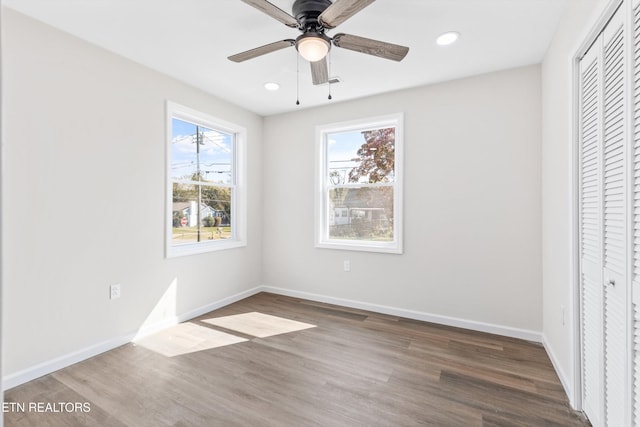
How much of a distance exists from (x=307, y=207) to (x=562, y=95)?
277 cm

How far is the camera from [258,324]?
10.7 ft

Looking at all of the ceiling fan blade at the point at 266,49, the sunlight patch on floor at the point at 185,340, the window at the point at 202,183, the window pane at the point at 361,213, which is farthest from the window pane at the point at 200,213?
the ceiling fan blade at the point at 266,49

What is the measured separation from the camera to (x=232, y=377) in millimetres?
2293

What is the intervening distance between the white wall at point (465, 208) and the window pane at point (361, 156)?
0.24m

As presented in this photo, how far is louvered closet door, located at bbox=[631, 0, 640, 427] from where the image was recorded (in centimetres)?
134

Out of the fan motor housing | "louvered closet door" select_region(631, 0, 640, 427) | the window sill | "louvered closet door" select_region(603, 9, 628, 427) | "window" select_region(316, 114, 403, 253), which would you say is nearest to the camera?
"louvered closet door" select_region(631, 0, 640, 427)

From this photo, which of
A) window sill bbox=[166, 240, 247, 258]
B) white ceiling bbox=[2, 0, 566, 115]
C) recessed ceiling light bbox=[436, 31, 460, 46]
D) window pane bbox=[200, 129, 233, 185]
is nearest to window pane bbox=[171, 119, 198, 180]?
window pane bbox=[200, 129, 233, 185]

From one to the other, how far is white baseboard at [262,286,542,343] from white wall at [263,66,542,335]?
0.12 feet

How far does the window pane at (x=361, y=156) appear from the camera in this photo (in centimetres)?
365

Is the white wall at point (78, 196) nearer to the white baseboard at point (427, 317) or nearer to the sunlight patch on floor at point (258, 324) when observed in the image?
the sunlight patch on floor at point (258, 324)

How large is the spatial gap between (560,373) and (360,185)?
2491 millimetres

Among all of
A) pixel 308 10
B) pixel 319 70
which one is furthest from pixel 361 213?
pixel 308 10

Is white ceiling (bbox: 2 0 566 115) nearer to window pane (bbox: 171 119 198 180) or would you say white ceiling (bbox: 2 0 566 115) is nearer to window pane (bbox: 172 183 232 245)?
window pane (bbox: 171 119 198 180)

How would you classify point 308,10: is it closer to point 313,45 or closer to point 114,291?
point 313,45
